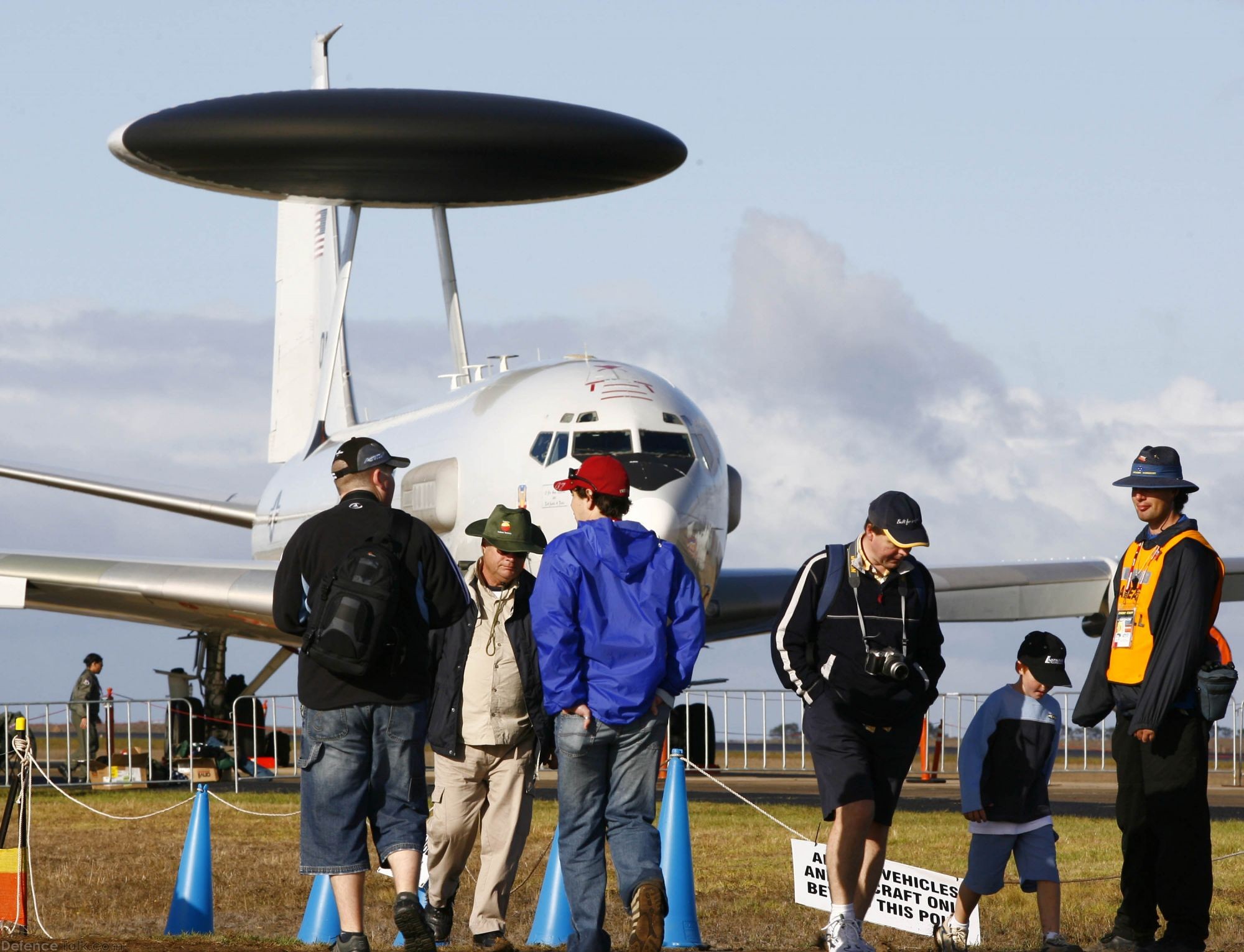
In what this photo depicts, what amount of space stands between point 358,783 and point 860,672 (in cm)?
197

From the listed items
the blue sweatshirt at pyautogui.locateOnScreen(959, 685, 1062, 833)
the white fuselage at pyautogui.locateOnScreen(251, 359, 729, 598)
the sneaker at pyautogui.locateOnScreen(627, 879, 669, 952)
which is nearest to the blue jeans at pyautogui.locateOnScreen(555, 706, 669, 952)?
the sneaker at pyautogui.locateOnScreen(627, 879, 669, 952)

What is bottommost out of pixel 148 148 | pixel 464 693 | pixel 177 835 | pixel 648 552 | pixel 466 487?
pixel 177 835

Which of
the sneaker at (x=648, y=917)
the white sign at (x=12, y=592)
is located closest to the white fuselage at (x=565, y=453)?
the white sign at (x=12, y=592)

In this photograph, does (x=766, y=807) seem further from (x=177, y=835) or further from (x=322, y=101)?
(x=322, y=101)

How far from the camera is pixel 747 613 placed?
20766 millimetres

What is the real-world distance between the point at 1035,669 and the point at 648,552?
1979mm

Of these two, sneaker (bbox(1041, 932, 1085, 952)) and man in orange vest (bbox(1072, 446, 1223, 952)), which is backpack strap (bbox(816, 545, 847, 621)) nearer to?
man in orange vest (bbox(1072, 446, 1223, 952))

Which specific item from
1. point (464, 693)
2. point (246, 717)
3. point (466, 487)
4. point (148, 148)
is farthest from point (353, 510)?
point (148, 148)

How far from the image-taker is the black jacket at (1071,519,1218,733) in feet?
22.4

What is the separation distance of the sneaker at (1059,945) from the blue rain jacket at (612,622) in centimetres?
192

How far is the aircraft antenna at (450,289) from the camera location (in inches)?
1156

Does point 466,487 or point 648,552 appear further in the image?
point 466,487

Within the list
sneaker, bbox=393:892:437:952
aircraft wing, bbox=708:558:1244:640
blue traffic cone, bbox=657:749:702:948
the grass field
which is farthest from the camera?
aircraft wing, bbox=708:558:1244:640

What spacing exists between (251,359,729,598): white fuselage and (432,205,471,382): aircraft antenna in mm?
10674
